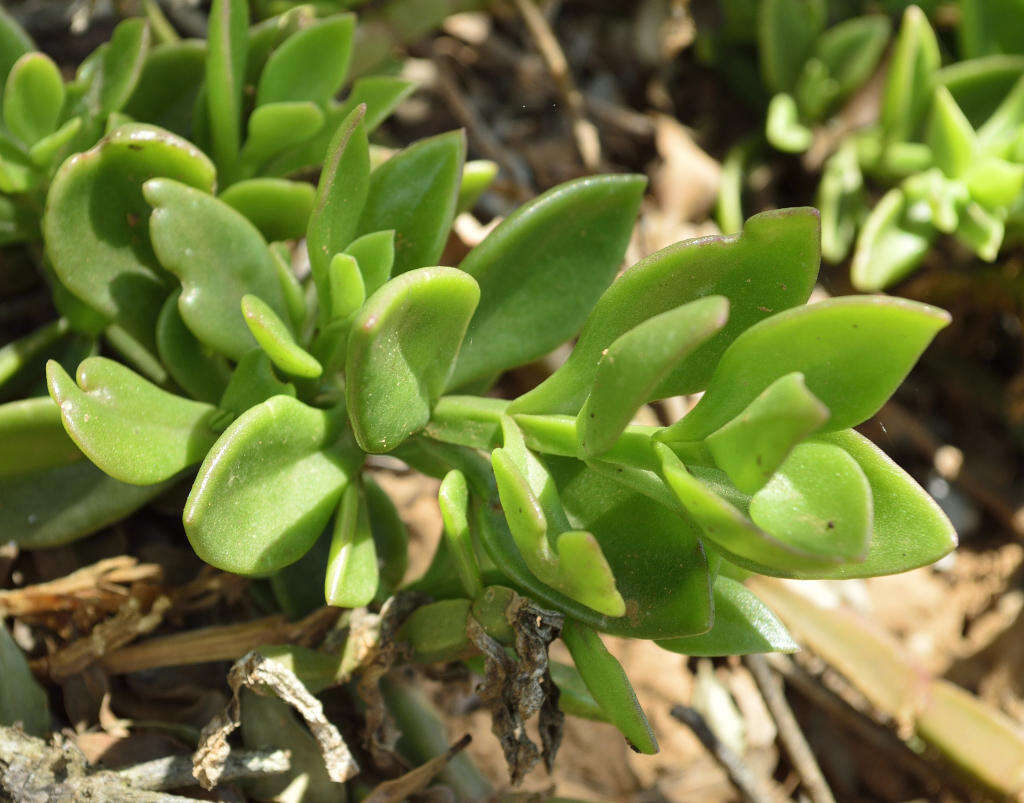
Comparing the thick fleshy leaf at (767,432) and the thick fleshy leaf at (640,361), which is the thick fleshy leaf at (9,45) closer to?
the thick fleshy leaf at (640,361)

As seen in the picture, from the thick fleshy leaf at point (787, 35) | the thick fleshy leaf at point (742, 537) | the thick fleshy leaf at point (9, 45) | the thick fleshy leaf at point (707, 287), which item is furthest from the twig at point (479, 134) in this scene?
the thick fleshy leaf at point (742, 537)

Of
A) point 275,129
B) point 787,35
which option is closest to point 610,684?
point 275,129

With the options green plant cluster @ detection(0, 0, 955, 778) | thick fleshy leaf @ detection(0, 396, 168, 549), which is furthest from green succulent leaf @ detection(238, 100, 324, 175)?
thick fleshy leaf @ detection(0, 396, 168, 549)

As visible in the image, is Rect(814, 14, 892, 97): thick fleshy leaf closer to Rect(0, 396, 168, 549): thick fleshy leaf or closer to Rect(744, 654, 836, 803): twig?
Rect(744, 654, 836, 803): twig

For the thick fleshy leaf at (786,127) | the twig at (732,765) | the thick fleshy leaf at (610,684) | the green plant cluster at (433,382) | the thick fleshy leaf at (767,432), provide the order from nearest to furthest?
the thick fleshy leaf at (767,432), the green plant cluster at (433,382), the thick fleshy leaf at (610,684), the twig at (732,765), the thick fleshy leaf at (786,127)

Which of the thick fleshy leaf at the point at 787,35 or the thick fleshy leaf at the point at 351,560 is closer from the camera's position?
the thick fleshy leaf at the point at 351,560

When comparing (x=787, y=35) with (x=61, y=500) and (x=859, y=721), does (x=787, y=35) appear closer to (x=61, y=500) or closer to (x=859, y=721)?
(x=859, y=721)

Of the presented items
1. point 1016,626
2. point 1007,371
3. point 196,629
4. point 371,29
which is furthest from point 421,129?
point 1016,626
